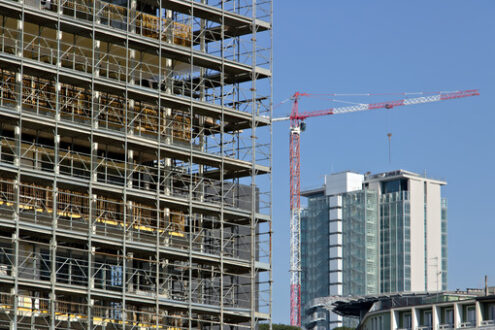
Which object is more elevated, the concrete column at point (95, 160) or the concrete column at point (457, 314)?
the concrete column at point (95, 160)

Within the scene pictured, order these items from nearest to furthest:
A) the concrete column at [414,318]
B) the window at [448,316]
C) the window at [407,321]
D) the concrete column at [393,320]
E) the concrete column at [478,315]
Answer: the concrete column at [478,315], the window at [448,316], the concrete column at [414,318], the window at [407,321], the concrete column at [393,320]

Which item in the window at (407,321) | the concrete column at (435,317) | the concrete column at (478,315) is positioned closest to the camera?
the concrete column at (478,315)

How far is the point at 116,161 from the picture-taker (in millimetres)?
65750

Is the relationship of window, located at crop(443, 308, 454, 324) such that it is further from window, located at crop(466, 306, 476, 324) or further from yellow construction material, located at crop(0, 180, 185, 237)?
yellow construction material, located at crop(0, 180, 185, 237)

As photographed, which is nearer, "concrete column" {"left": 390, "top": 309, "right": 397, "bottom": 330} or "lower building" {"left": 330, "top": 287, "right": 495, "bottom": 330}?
"lower building" {"left": 330, "top": 287, "right": 495, "bottom": 330}

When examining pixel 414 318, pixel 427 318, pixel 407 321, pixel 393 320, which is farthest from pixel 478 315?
pixel 393 320

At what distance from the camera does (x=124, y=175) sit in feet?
218

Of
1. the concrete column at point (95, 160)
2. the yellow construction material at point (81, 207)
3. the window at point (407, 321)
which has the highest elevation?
the concrete column at point (95, 160)

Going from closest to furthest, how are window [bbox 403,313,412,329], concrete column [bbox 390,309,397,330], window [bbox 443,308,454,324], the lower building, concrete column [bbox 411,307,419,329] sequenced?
the lower building
window [bbox 443,308,454,324]
concrete column [bbox 411,307,419,329]
window [bbox 403,313,412,329]
concrete column [bbox 390,309,397,330]

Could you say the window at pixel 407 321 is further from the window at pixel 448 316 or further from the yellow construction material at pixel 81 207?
the yellow construction material at pixel 81 207

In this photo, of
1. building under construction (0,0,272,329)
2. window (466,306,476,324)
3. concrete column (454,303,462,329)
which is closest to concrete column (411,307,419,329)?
concrete column (454,303,462,329)

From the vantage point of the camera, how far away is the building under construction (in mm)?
60281

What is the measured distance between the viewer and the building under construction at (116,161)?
60.3m

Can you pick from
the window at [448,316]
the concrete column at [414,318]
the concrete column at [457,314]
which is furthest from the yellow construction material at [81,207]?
the concrete column at [414,318]
